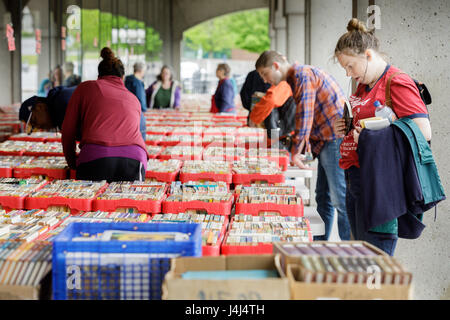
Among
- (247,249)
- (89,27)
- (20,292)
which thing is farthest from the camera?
(89,27)

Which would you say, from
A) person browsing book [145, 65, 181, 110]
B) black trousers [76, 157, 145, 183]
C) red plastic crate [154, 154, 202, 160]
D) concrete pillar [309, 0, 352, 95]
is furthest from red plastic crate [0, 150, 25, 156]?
person browsing book [145, 65, 181, 110]

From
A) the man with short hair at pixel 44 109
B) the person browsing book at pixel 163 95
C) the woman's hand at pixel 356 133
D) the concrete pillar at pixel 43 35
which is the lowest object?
the woman's hand at pixel 356 133

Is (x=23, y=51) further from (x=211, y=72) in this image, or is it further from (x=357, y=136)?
(x=211, y=72)

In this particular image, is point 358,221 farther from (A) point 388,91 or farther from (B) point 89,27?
(B) point 89,27

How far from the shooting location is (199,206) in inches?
137

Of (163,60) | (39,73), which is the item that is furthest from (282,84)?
(163,60)

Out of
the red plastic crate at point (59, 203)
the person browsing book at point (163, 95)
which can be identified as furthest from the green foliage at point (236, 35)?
the red plastic crate at point (59, 203)

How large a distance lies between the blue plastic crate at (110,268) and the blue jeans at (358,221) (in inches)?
56.2

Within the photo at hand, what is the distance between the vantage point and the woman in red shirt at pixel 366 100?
2.99m

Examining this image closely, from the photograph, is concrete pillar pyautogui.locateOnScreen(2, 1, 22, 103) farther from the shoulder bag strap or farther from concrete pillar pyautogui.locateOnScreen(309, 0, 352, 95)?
the shoulder bag strap

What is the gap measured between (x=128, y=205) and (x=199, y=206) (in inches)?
18.5

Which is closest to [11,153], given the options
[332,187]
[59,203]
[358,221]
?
[59,203]

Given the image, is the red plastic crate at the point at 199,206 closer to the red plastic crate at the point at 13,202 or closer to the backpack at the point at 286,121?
the red plastic crate at the point at 13,202

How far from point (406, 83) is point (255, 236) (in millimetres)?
1186
